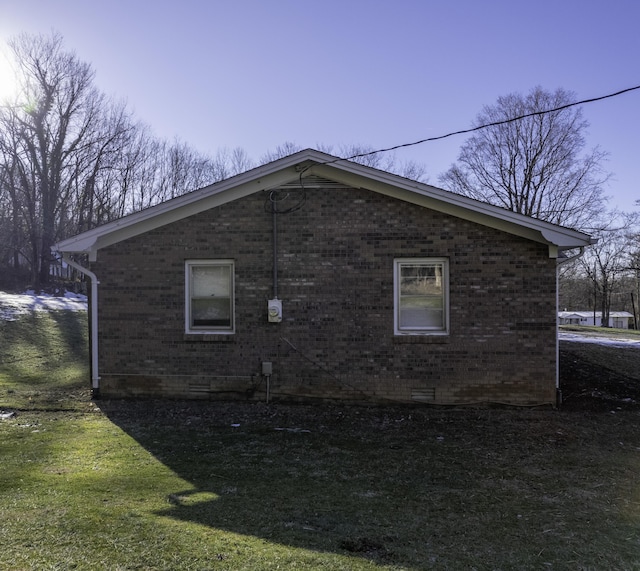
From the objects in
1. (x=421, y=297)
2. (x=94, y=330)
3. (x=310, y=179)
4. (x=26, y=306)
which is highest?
(x=310, y=179)

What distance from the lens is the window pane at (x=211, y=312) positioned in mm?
9422

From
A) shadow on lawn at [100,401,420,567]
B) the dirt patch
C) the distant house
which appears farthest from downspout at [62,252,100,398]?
the distant house

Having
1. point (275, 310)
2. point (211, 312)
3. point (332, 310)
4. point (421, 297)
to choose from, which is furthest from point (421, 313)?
point (211, 312)

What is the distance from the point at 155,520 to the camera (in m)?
4.12

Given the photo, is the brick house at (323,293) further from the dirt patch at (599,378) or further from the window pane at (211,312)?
the dirt patch at (599,378)

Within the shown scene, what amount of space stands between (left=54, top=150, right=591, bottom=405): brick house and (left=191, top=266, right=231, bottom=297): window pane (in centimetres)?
2

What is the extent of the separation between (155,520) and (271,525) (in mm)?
954

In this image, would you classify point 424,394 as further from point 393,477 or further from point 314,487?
point 314,487

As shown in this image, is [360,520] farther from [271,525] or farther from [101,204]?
[101,204]

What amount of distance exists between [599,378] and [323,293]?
653 centimetres

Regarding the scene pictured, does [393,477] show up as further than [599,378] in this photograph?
No

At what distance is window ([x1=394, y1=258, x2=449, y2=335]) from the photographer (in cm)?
905

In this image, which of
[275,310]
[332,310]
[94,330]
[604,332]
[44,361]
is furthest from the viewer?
[604,332]

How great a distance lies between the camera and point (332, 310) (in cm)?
905
